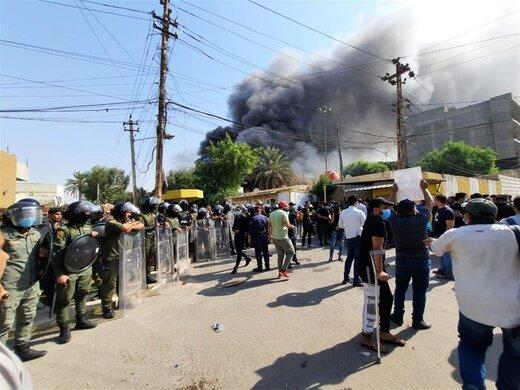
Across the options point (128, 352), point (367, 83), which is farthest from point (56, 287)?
point (367, 83)

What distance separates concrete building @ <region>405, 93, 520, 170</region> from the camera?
186 feet

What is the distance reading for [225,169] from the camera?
2858 cm

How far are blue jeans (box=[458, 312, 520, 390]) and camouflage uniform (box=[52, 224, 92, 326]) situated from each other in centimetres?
435

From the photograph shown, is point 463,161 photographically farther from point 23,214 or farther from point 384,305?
point 23,214

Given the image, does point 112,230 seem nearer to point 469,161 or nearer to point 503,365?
point 503,365

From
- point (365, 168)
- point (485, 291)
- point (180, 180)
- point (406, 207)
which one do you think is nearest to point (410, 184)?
point (406, 207)

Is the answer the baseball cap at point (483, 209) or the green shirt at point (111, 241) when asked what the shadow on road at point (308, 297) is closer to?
the green shirt at point (111, 241)

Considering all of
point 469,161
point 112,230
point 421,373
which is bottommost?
point 421,373

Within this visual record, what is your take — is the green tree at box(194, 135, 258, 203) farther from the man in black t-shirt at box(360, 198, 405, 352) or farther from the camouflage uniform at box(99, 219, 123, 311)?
the man in black t-shirt at box(360, 198, 405, 352)

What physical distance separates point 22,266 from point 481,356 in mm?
4434

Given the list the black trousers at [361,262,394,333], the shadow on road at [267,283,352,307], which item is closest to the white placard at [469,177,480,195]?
the shadow on road at [267,283,352,307]

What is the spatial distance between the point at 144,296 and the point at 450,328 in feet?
Result: 15.9

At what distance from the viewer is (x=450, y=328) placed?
4.01 meters

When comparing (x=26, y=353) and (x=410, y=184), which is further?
(x=410, y=184)
